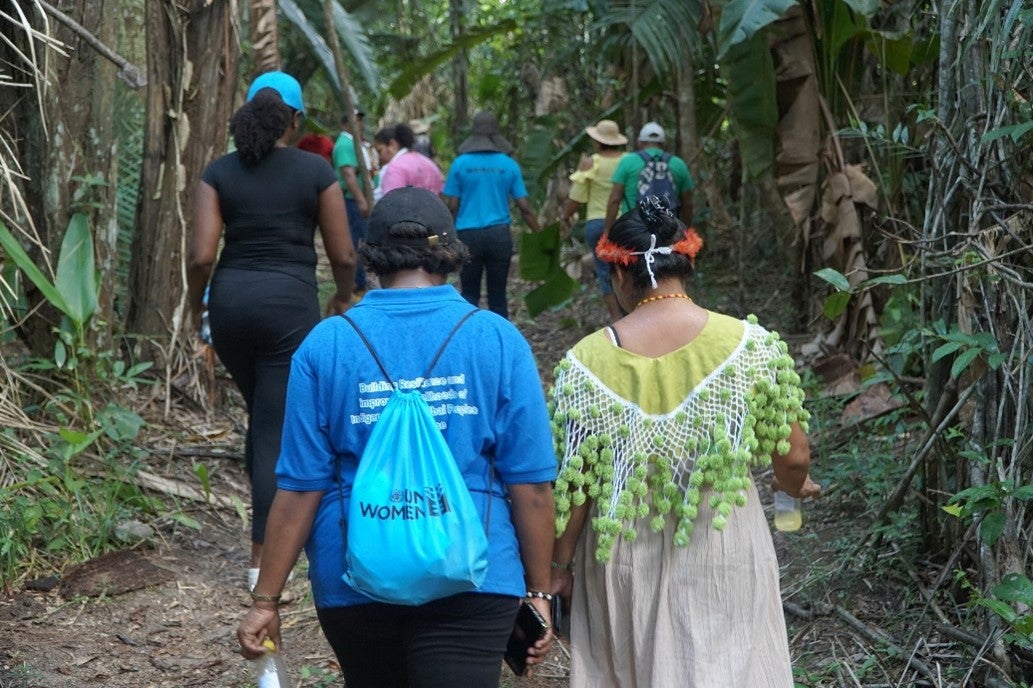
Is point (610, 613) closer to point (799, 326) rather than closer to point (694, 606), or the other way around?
point (694, 606)

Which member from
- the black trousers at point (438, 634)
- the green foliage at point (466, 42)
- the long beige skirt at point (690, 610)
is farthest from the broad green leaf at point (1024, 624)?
the green foliage at point (466, 42)

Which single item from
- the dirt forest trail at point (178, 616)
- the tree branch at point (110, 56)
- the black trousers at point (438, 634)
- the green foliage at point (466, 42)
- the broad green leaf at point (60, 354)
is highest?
the green foliage at point (466, 42)

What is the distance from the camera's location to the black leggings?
4.55 meters

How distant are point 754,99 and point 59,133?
4.84m

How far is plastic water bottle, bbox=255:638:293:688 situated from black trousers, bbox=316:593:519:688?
9.6 inches

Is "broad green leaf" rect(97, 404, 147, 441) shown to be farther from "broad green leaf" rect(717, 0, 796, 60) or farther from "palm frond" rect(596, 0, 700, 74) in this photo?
"palm frond" rect(596, 0, 700, 74)

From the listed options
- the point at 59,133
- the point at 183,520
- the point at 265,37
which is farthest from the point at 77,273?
the point at 265,37

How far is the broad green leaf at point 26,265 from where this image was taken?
14.8 feet

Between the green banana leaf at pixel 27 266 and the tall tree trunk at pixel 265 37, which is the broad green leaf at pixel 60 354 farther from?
the tall tree trunk at pixel 265 37

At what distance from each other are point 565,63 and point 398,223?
12.7 metres

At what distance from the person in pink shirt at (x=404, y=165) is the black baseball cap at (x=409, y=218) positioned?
7.69m

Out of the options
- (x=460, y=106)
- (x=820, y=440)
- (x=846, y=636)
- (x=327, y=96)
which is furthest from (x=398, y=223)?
(x=327, y=96)

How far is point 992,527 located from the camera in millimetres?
3670

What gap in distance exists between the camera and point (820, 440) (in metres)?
6.63
